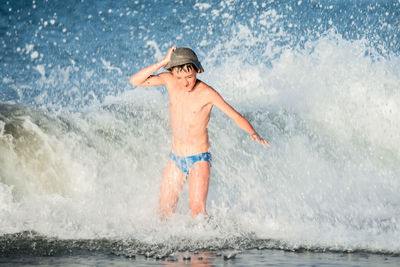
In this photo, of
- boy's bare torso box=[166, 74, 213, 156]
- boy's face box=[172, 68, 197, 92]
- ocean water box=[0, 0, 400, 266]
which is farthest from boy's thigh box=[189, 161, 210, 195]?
boy's face box=[172, 68, 197, 92]

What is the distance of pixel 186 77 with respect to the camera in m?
4.64

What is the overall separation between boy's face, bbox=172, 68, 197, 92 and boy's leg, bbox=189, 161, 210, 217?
654mm

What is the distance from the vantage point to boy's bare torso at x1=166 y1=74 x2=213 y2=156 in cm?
482

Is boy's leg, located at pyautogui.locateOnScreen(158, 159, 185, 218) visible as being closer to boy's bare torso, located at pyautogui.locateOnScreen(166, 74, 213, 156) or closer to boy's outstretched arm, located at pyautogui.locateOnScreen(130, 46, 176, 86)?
boy's bare torso, located at pyautogui.locateOnScreen(166, 74, 213, 156)

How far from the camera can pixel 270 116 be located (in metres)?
8.95

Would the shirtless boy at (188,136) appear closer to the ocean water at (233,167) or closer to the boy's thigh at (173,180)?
the boy's thigh at (173,180)

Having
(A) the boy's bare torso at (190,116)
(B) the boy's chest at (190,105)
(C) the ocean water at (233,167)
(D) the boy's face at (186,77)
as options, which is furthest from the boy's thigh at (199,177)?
(D) the boy's face at (186,77)

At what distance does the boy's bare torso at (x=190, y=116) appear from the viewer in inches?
190

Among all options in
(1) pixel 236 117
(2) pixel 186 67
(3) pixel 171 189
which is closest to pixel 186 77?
(2) pixel 186 67

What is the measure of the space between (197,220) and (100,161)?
2.34 metres

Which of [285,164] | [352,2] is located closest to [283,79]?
[285,164]

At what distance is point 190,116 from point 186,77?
372 mm

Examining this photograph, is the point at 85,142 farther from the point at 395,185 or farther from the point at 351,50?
the point at 351,50

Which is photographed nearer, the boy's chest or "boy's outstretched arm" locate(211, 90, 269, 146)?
"boy's outstretched arm" locate(211, 90, 269, 146)
